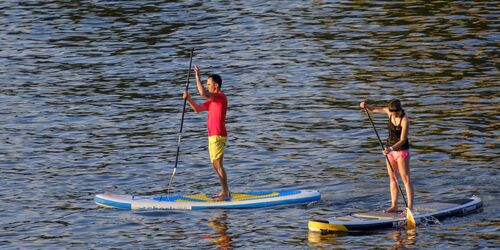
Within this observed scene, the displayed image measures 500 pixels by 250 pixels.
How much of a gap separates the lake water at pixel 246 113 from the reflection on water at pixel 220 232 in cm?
7

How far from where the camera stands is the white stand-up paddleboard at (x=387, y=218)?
70.8 feet

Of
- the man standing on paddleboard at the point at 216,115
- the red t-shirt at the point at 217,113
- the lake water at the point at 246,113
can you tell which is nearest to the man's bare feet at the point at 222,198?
the lake water at the point at 246,113

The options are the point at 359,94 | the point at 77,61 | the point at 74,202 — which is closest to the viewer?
the point at 74,202

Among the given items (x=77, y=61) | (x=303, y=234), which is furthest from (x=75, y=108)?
(x=303, y=234)

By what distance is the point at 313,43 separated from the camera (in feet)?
144

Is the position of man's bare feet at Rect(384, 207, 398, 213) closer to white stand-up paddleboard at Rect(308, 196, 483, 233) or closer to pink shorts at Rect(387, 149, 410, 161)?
white stand-up paddleboard at Rect(308, 196, 483, 233)

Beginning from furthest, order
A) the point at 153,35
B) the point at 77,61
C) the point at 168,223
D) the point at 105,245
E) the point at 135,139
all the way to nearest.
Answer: the point at 153,35 < the point at 77,61 < the point at 135,139 < the point at 168,223 < the point at 105,245

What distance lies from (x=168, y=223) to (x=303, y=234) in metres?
2.95

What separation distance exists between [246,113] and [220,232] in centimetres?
1223

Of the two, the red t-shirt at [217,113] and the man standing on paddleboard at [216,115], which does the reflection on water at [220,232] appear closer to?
the man standing on paddleboard at [216,115]

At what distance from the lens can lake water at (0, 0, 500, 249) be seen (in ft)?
76.0

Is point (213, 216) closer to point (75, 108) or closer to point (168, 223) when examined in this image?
point (168, 223)

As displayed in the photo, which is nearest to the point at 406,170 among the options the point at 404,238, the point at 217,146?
the point at 404,238

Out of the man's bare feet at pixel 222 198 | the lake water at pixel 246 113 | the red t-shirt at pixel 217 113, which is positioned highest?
the red t-shirt at pixel 217 113
